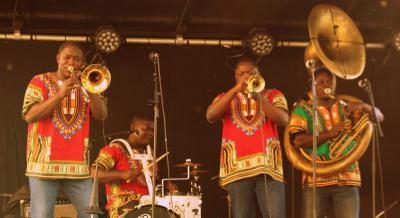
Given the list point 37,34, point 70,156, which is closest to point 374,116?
point 70,156

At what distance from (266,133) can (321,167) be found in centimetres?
94

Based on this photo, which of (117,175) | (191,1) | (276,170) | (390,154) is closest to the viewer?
(276,170)

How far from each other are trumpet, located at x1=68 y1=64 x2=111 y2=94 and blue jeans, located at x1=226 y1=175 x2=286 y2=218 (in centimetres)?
152

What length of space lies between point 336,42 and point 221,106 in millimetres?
1982

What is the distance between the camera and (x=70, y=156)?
5816mm

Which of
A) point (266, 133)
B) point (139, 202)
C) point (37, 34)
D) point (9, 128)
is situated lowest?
point (139, 202)

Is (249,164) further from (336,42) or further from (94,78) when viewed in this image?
(336,42)

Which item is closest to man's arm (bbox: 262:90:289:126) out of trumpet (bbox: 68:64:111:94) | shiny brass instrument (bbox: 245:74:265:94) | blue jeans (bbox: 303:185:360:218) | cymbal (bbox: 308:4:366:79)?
shiny brass instrument (bbox: 245:74:265:94)

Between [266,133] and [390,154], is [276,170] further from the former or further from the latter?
[390,154]

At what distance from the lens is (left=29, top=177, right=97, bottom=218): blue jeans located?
563cm

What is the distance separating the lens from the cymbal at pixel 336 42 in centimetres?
754

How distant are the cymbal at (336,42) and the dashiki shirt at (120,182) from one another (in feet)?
8.01

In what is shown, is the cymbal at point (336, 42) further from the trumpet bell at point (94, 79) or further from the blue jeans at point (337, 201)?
the trumpet bell at point (94, 79)

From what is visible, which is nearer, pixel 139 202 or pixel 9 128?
pixel 139 202
